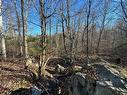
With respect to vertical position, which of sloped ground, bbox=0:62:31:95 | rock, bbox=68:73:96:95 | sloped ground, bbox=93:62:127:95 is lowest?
sloped ground, bbox=0:62:31:95

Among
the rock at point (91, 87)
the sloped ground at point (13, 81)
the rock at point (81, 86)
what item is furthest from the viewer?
the sloped ground at point (13, 81)

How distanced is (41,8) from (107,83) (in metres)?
7.44

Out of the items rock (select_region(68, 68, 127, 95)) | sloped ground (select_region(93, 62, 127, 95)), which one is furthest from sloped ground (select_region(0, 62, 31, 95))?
sloped ground (select_region(93, 62, 127, 95))

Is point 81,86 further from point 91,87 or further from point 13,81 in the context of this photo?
point 13,81

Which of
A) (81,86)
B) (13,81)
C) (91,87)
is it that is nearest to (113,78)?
(91,87)

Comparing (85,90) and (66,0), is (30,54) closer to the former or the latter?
(66,0)

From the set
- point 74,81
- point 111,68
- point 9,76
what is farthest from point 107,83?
point 9,76

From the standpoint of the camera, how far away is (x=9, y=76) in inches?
507

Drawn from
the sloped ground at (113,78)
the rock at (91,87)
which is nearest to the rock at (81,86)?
the rock at (91,87)

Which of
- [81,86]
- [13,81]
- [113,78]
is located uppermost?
[113,78]

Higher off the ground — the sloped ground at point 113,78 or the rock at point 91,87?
the sloped ground at point 113,78

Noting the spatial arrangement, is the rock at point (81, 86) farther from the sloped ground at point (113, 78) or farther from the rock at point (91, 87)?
the sloped ground at point (113, 78)

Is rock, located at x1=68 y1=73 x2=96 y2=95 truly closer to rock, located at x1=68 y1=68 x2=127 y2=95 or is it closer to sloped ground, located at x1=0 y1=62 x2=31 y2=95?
rock, located at x1=68 y1=68 x2=127 y2=95

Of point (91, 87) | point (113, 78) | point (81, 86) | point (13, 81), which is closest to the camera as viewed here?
point (113, 78)
